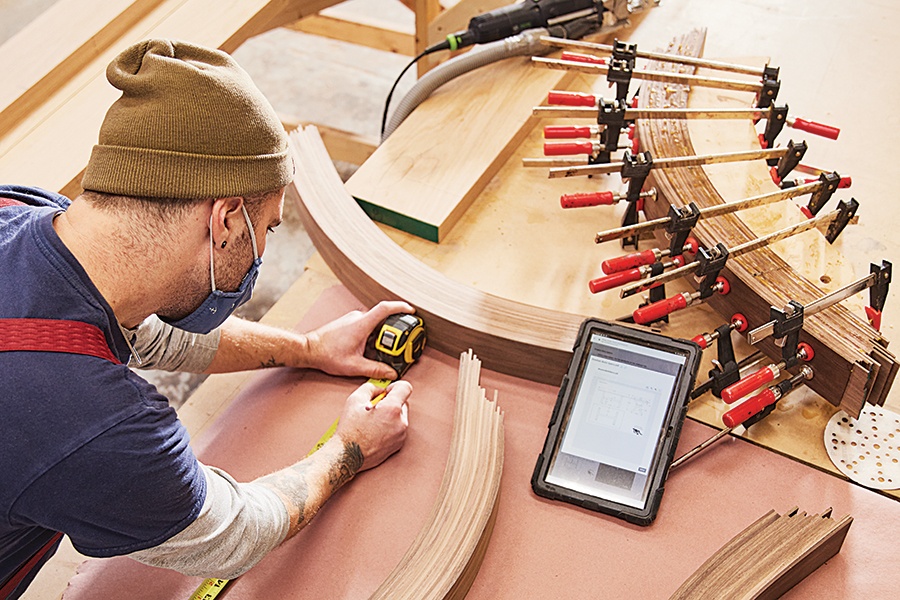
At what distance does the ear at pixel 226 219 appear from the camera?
148cm

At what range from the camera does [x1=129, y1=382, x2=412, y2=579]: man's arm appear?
1552 mm

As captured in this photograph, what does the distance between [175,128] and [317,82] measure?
394 centimetres

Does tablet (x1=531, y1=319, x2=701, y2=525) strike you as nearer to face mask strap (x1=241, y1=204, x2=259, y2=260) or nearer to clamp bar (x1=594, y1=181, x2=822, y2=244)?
clamp bar (x1=594, y1=181, x2=822, y2=244)

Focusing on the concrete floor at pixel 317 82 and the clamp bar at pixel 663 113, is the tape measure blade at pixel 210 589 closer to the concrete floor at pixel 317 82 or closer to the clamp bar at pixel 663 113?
the clamp bar at pixel 663 113

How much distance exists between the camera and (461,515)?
1.69m

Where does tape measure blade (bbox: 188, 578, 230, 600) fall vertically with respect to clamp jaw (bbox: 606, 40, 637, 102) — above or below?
below

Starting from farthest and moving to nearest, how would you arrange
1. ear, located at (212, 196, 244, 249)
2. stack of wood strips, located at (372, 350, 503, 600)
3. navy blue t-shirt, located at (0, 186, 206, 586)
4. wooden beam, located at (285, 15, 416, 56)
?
wooden beam, located at (285, 15, 416, 56) → stack of wood strips, located at (372, 350, 503, 600) → ear, located at (212, 196, 244, 249) → navy blue t-shirt, located at (0, 186, 206, 586)

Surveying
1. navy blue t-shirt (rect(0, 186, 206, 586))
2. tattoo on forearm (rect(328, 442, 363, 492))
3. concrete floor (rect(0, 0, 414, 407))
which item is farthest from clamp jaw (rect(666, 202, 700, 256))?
concrete floor (rect(0, 0, 414, 407))

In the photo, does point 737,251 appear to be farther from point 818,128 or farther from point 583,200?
point 818,128

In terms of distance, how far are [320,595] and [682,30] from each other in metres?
2.32

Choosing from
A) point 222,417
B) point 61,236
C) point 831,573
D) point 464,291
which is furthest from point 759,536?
point 61,236

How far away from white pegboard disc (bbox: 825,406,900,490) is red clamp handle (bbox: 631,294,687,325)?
0.44 m

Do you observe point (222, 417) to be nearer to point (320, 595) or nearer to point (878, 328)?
point (320, 595)

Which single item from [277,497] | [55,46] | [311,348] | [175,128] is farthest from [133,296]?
[55,46]
